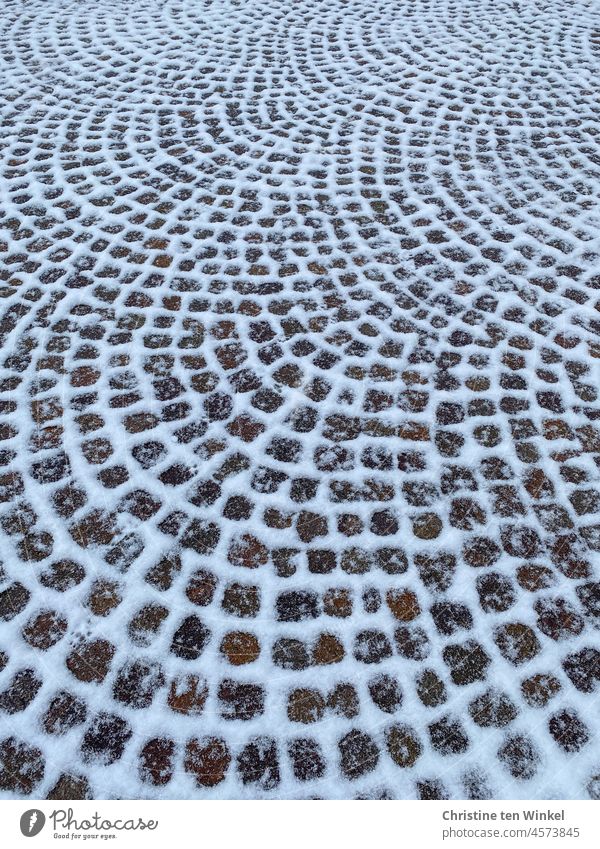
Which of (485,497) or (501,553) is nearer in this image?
(501,553)

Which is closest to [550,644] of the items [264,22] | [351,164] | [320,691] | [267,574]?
[320,691]

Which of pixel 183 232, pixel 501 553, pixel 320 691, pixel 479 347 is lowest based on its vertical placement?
pixel 320 691

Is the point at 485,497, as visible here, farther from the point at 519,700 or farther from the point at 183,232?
the point at 183,232

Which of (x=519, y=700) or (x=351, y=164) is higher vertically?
(x=351, y=164)

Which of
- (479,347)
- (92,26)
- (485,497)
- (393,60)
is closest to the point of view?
(485,497)

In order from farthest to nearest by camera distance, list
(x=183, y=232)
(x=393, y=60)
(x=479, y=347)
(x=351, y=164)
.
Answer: (x=393, y=60) → (x=351, y=164) → (x=183, y=232) → (x=479, y=347)

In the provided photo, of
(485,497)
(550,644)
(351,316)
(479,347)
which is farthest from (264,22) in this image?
(550,644)
